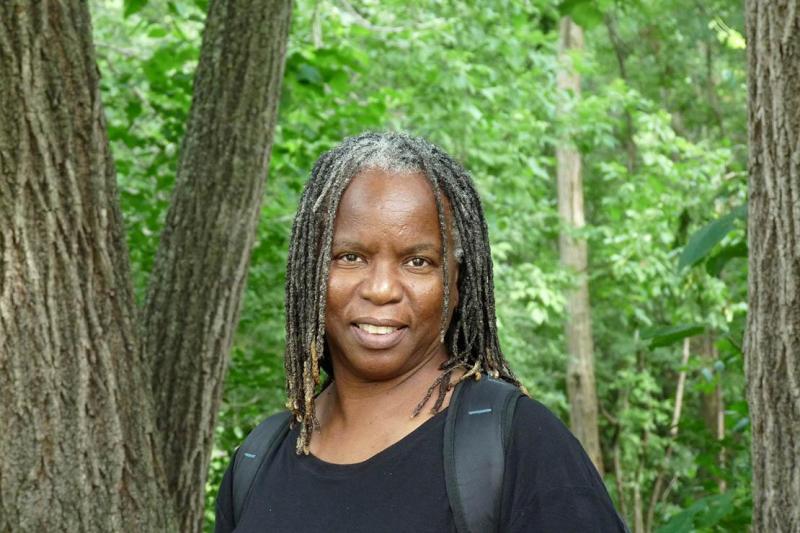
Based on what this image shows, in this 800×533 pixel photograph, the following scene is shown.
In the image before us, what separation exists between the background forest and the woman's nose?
223 centimetres

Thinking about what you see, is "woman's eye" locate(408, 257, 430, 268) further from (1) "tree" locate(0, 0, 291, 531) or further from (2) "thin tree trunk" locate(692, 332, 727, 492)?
(2) "thin tree trunk" locate(692, 332, 727, 492)

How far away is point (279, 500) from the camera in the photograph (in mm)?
1875

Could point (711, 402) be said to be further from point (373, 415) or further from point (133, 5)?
point (373, 415)

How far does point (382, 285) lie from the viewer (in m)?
1.83

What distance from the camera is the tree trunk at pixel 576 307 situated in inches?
689

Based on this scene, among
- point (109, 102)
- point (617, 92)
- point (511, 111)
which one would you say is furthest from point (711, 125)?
point (109, 102)

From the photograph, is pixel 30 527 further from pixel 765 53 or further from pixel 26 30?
pixel 765 53

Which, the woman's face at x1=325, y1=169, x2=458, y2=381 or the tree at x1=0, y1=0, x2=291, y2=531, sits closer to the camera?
the woman's face at x1=325, y1=169, x2=458, y2=381

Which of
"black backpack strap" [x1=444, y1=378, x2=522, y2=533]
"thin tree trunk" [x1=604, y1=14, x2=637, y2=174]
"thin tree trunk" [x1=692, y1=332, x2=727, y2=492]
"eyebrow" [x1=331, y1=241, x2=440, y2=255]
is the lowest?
"thin tree trunk" [x1=692, y1=332, x2=727, y2=492]

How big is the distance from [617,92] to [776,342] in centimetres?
1240

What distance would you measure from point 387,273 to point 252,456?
1.36 ft

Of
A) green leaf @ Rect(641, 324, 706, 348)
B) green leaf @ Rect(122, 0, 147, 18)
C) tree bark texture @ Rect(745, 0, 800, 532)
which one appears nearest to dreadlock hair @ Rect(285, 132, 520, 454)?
tree bark texture @ Rect(745, 0, 800, 532)

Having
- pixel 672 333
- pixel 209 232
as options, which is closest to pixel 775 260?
pixel 672 333

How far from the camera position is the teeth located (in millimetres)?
1861
